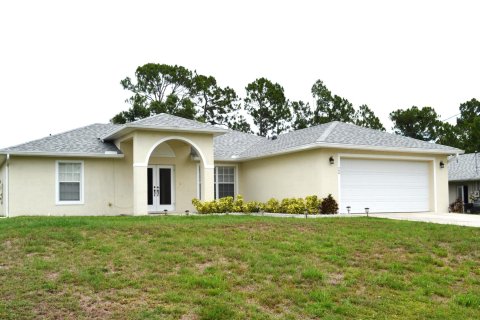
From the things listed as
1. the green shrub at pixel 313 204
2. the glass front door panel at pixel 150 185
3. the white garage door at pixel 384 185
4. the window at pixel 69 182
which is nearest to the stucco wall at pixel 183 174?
the glass front door panel at pixel 150 185

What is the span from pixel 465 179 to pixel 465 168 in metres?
2.14

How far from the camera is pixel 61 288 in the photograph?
7.32m

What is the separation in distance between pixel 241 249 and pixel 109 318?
391 cm

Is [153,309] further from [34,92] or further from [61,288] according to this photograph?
[34,92]

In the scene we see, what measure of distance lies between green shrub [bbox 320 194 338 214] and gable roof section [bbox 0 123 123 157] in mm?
8592

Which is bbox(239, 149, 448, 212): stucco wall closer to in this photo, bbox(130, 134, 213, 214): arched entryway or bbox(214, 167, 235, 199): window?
bbox(214, 167, 235, 199): window

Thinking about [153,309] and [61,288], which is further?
[61,288]

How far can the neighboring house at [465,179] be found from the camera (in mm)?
30094

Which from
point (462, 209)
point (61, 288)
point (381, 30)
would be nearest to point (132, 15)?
point (381, 30)

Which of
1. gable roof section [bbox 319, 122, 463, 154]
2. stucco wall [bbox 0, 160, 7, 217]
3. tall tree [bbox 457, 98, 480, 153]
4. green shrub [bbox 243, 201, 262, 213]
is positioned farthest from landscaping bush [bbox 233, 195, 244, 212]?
tall tree [bbox 457, 98, 480, 153]

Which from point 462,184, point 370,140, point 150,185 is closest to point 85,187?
point 150,185

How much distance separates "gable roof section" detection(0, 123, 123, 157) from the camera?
18469 mm

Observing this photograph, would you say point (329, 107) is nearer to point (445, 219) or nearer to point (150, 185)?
point (150, 185)

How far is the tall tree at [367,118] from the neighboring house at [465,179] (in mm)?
10572
